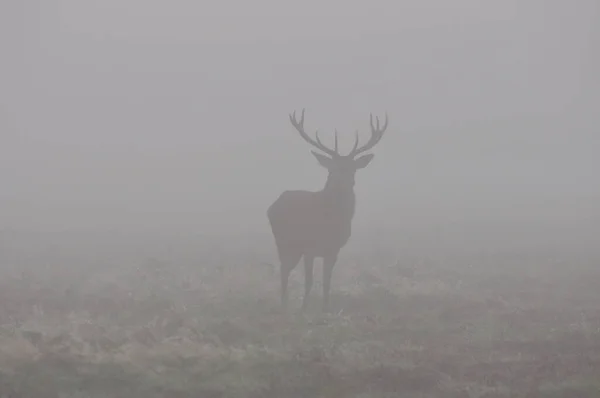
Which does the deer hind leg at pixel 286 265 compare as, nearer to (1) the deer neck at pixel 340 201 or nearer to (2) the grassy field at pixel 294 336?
(2) the grassy field at pixel 294 336

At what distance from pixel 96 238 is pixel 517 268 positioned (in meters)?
16.1

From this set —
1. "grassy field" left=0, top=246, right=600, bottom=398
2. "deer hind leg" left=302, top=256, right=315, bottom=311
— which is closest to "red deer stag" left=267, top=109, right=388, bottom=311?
"deer hind leg" left=302, top=256, right=315, bottom=311

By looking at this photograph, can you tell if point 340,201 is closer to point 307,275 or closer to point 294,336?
point 307,275

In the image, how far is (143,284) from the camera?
17203 mm

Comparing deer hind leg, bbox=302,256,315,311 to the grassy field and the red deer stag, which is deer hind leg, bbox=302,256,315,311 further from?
the grassy field

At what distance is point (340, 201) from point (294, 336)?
332 centimetres

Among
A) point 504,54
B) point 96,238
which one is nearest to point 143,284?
point 96,238

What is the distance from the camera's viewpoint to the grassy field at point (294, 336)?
879 centimetres

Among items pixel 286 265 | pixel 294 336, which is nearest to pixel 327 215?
pixel 286 265

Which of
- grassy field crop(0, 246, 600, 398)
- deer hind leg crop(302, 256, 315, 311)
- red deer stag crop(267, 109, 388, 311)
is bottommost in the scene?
grassy field crop(0, 246, 600, 398)

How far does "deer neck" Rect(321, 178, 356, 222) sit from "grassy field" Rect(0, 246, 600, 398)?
5.51ft

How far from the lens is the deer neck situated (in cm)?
1409

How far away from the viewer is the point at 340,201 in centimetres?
1409

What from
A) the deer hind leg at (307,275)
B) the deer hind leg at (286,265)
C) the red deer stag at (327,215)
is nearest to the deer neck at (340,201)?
the red deer stag at (327,215)
